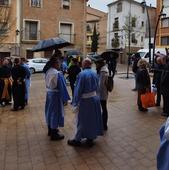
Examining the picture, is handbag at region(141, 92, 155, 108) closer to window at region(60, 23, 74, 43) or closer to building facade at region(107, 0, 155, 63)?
window at region(60, 23, 74, 43)

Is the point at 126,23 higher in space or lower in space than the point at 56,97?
higher

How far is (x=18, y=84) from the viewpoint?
10602mm

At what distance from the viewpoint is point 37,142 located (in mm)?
6848

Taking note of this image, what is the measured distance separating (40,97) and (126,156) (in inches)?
309

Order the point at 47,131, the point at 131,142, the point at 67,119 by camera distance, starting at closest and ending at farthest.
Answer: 1. the point at 131,142
2. the point at 47,131
3. the point at 67,119

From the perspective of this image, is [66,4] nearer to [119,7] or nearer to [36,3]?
[36,3]

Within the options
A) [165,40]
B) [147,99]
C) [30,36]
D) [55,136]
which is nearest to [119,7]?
[165,40]

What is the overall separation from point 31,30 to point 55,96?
32468 mm

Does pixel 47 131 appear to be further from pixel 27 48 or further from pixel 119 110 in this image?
pixel 27 48

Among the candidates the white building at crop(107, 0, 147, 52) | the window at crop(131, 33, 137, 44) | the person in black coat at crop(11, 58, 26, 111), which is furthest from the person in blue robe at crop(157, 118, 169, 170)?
the window at crop(131, 33, 137, 44)

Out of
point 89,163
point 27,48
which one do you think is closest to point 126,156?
point 89,163

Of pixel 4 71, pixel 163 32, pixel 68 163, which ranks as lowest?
pixel 68 163

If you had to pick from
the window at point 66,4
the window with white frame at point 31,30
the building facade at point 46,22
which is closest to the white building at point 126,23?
the building facade at point 46,22

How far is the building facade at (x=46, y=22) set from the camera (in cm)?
3700
